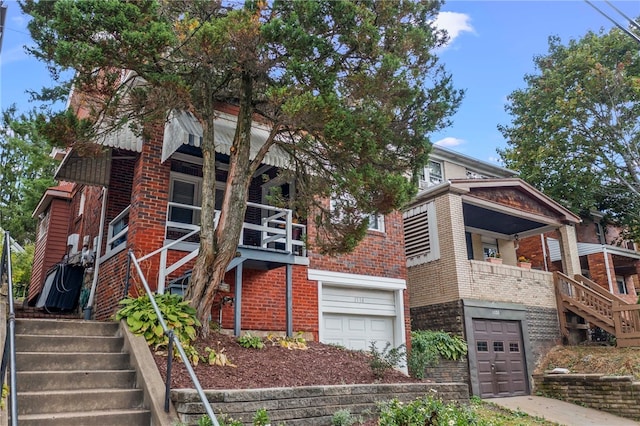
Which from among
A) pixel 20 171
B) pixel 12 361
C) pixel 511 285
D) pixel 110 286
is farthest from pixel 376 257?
pixel 20 171

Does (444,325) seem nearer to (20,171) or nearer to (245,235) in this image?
(245,235)

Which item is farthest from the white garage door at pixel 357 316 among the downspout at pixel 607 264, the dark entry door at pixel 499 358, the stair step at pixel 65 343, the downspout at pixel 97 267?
the downspout at pixel 607 264

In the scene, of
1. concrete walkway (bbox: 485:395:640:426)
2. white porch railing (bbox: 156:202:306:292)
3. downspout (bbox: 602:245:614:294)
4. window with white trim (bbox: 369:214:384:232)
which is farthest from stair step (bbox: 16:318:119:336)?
downspout (bbox: 602:245:614:294)

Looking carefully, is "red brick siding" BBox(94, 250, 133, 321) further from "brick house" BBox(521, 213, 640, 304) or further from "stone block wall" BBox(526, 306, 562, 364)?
"brick house" BBox(521, 213, 640, 304)

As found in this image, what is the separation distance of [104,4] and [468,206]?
13240 mm

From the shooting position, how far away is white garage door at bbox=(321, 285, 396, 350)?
12141 mm

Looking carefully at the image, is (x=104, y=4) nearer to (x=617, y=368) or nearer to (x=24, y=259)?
(x=617, y=368)

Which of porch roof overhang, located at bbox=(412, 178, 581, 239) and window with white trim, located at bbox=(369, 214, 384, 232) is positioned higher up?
porch roof overhang, located at bbox=(412, 178, 581, 239)

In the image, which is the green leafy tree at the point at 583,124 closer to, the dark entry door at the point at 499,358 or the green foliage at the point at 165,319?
the dark entry door at the point at 499,358

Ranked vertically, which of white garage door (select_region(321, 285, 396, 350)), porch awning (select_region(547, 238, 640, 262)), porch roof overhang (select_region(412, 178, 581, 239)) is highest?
porch roof overhang (select_region(412, 178, 581, 239))

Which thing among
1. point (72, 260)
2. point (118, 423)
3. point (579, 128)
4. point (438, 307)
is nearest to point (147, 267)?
point (118, 423)

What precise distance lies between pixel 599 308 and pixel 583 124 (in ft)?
32.3

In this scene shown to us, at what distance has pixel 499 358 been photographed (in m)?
14.6

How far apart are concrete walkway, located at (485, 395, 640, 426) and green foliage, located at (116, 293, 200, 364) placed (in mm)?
8598
